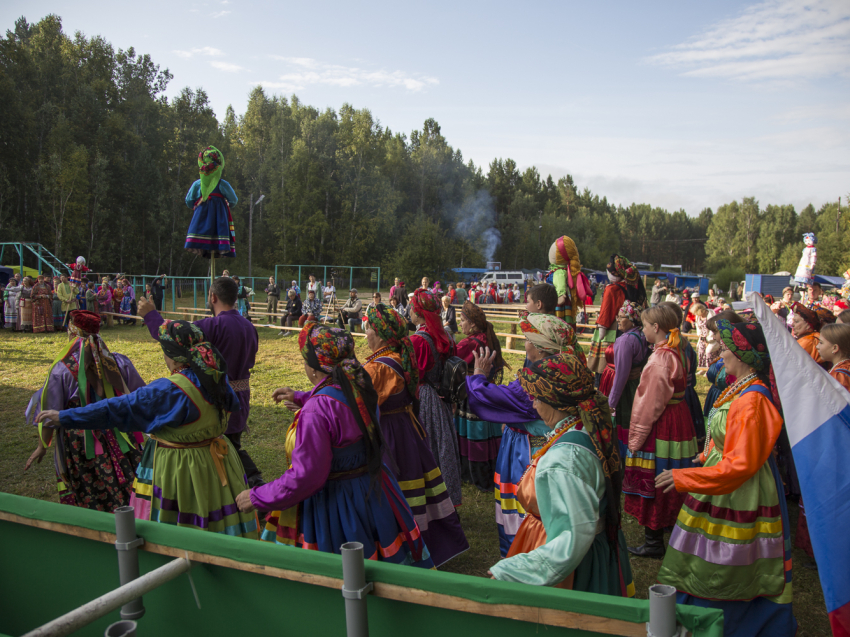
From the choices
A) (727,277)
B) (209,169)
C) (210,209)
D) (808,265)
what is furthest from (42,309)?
(727,277)

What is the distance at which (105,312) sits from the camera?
1775cm

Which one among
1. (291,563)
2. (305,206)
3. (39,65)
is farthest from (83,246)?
(291,563)

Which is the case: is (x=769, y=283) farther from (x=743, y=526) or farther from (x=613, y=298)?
(x=743, y=526)

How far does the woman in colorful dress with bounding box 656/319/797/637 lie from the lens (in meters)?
2.54

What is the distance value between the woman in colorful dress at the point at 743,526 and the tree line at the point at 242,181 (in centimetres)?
2769

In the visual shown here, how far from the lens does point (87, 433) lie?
4047 mm

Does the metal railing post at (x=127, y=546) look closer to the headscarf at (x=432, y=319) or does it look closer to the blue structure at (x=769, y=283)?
the headscarf at (x=432, y=319)

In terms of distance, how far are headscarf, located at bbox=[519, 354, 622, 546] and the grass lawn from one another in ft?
6.75

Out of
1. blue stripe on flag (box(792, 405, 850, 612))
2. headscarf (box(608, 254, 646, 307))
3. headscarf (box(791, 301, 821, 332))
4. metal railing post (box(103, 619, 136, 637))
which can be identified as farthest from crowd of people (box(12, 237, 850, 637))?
headscarf (box(608, 254, 646, 307))

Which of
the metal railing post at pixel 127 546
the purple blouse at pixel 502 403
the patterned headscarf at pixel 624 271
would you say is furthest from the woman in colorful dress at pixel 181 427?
the patterned headscarf at pixel 624 271

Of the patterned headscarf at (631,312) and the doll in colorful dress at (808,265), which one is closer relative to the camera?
the patterned headscarf at (631,312)

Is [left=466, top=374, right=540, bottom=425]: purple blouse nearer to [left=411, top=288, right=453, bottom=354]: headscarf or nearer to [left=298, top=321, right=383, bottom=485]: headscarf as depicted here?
[left=298, top=321, right=383, bottom=485]: headscarf

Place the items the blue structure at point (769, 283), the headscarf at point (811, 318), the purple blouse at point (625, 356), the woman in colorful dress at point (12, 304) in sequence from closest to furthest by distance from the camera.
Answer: the purple blouse at point (625, 356) → the headscarf at point (811, 318) → the woman in colorful dress at point (12, 304) → the blue structure at point (769, 283)

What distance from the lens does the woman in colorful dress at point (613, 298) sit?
5.77m
